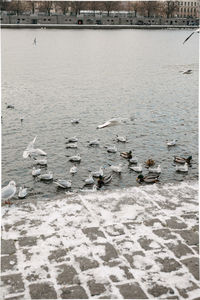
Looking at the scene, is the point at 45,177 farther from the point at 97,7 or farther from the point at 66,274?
the point at 97,7

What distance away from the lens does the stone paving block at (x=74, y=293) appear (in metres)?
5.63

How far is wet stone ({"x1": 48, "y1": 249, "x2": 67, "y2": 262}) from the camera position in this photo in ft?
21.3

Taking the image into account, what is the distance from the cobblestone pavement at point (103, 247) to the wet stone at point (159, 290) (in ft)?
0.05

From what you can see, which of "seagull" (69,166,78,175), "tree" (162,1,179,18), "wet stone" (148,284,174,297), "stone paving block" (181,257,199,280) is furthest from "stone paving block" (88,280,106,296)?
"tree" (162,1,179,18)

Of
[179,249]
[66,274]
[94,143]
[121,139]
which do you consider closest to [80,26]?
[121,139]

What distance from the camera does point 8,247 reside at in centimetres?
678

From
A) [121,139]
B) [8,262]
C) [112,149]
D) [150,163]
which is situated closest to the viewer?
[8,262]

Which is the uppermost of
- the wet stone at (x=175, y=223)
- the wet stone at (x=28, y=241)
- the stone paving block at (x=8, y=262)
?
the wet stone at (x=175, y=223)

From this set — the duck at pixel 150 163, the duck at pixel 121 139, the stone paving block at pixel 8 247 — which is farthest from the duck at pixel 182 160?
the stone paving block at pixel 8 247

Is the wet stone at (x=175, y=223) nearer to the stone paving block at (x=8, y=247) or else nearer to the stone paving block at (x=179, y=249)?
the stone paving block at (x=179, y=249)

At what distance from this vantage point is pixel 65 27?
11331cm

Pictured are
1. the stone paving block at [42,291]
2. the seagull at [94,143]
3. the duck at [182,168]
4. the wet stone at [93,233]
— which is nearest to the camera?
the stone paving block at [42,291]

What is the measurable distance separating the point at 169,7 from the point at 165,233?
5129 inches

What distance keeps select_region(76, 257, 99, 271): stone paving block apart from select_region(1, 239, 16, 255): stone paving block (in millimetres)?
1175
